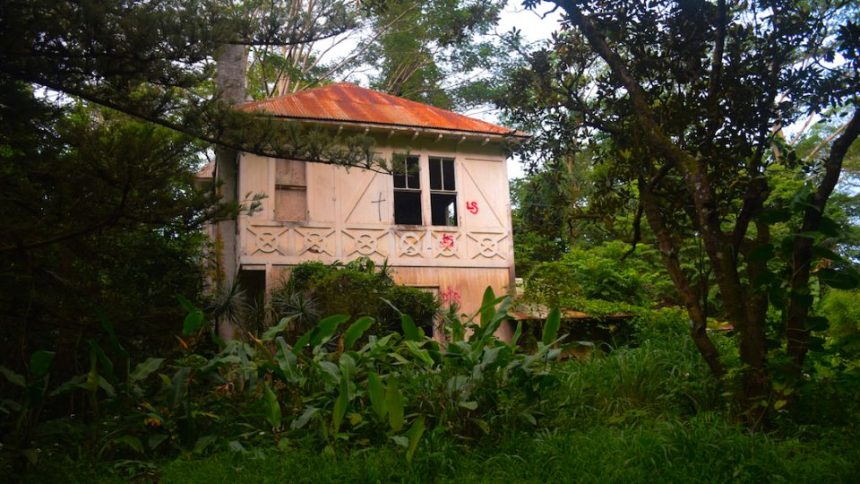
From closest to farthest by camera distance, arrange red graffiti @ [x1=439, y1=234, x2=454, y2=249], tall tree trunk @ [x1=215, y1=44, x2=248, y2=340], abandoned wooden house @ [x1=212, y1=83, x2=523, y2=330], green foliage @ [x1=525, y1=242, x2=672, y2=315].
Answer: green foliage @ [x1=525, y1=242, x2=672, y2=315]
abandoned wooden house @ [x1=212, y1=83, x2=523, y2=330]
tall tree trunk @ [x1=215, y1=44, x2=248, y2=340]
red graffiti @ [x1=439, y1=234, x2=454, y2=249]

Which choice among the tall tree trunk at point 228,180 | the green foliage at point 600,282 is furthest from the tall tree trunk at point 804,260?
the tall tree trunk at point 228,180

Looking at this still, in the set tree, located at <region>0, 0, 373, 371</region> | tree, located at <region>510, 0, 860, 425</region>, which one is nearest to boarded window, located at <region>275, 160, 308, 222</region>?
tree, located at <region>0, 0, 373, 371</region>

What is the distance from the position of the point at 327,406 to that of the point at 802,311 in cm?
310

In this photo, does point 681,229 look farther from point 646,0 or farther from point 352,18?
point 352,18

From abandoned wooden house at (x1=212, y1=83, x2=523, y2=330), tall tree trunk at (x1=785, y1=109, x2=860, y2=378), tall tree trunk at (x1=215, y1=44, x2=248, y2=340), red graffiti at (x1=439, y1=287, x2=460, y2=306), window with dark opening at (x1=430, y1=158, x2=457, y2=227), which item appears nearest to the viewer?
tall tree trunk at (x1=785, y1=109, x2=860, y2=378)

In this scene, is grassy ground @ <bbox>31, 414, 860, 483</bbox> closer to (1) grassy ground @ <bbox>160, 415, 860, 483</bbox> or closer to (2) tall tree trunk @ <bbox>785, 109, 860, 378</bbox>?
(1) grassy ground @ <bbox>160, 415, 860, 483</bbox>

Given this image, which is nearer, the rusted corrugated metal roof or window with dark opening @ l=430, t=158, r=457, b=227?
the rusted corrugated metal roof

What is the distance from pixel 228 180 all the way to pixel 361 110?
2.95 meters

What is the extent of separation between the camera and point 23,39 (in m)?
6.08

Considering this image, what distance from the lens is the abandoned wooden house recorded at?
44.5 ft

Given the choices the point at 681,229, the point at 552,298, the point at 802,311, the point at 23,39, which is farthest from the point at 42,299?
the point at 552,298

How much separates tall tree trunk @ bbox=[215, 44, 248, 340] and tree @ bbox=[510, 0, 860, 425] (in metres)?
9.12

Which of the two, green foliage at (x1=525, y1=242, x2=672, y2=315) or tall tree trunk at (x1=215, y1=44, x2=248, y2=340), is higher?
tall tree trunk at (x1=215, y1=44, x2=248, y2=340)

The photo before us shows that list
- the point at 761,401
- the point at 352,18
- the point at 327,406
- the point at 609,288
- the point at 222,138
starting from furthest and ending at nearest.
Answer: the point at 609,288
the point at 352,18
the point at 222,138
the point at 327,406
the point at 761,401
